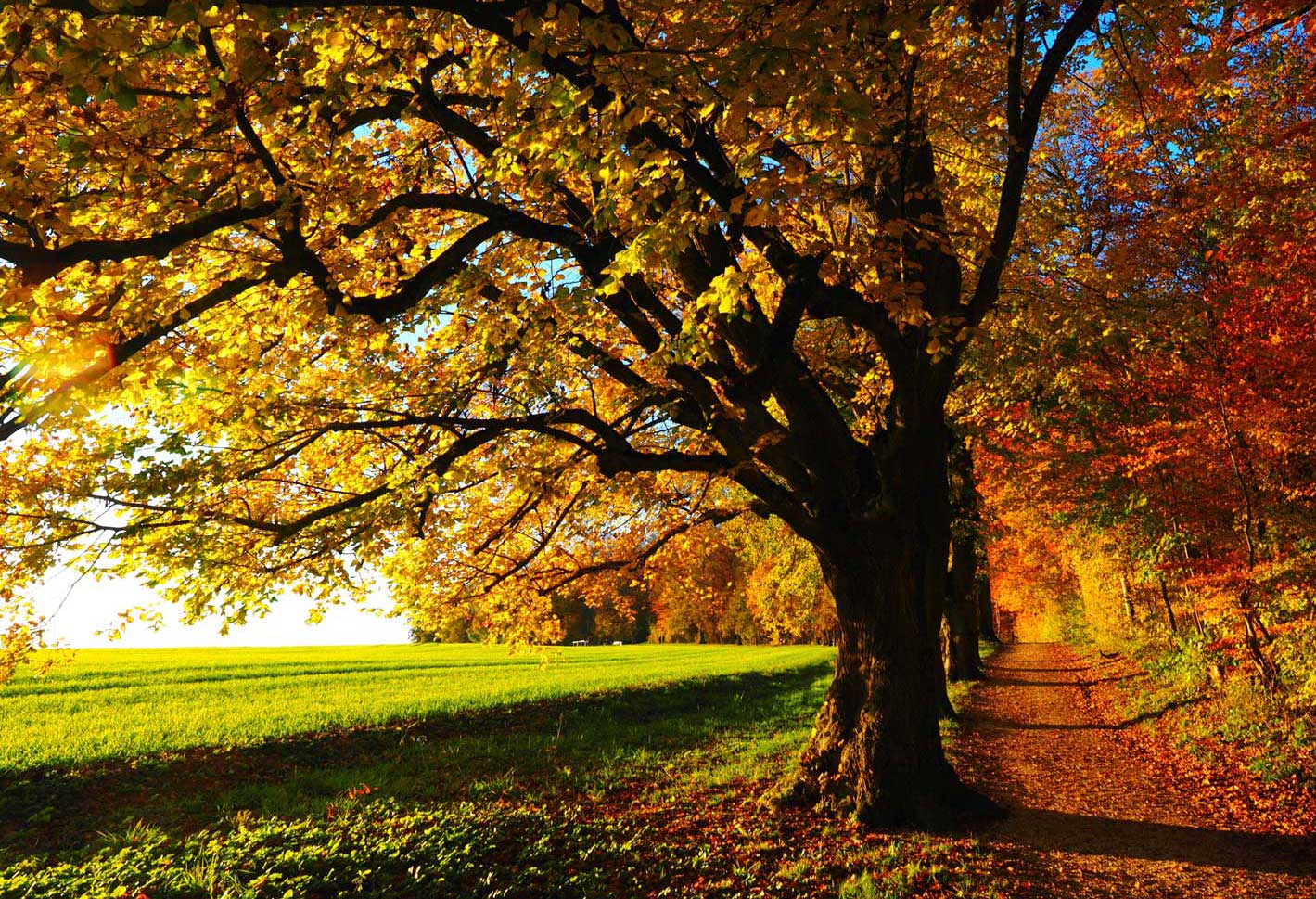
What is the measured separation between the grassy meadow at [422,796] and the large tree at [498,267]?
6.60 ft

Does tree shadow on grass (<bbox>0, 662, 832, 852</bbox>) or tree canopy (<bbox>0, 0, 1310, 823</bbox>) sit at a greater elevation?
tree canopy (<bbox>0, 0, 1310, 823</bbox>)

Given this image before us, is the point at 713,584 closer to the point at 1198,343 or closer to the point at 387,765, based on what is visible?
the point at 387,765

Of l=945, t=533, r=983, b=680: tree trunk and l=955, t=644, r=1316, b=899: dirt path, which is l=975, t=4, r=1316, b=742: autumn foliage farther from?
l=945, t=533, r=983, b=680: tree trunk

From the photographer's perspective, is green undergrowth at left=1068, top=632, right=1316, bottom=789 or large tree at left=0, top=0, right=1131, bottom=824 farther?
green undergrowth at left=1068, top=632, right=1316, bottom=789

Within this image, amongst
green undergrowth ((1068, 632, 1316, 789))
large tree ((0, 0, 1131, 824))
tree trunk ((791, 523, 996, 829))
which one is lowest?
green undergrowth ((1068, 632, 1316, 789))

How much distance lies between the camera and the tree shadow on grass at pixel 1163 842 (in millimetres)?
7270

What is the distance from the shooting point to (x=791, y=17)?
→ 14.6 feet

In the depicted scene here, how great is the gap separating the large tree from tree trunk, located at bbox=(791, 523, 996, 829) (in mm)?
40

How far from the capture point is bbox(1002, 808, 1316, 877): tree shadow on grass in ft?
23.9

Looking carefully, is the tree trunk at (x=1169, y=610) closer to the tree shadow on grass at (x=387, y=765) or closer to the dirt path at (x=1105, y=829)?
the dirt path at (x=1105, y=829)

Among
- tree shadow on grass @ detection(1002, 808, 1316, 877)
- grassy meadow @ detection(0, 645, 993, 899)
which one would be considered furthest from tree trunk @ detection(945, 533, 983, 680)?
tree shadow on grass @ detection(1002, 808, 1316, 877)

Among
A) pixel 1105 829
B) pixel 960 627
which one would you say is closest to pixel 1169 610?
pixel 960 627

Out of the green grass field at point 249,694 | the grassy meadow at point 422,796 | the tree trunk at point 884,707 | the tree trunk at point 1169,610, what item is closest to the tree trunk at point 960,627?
the grassy meadow at point 422,796

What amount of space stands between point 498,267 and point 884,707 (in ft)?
23.7
